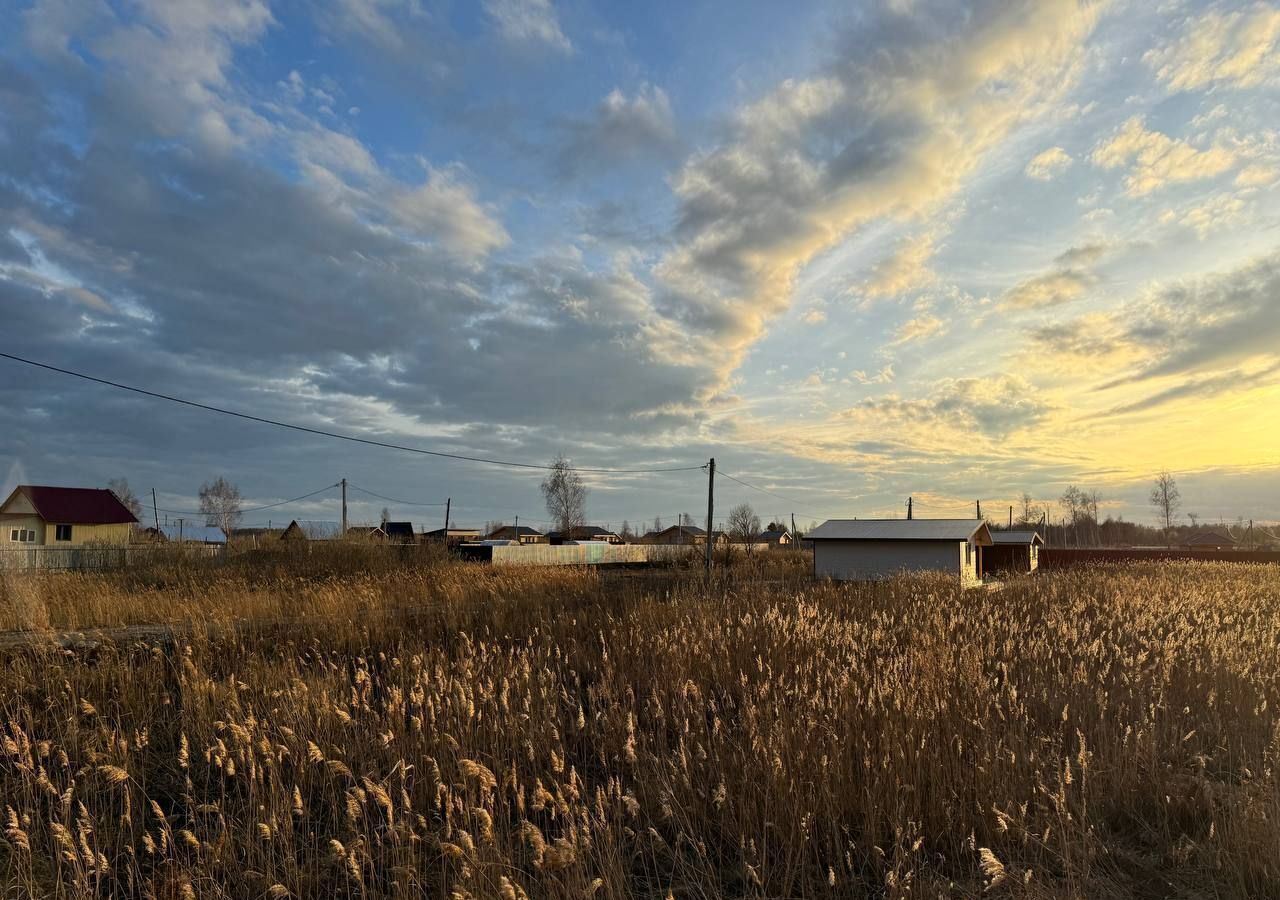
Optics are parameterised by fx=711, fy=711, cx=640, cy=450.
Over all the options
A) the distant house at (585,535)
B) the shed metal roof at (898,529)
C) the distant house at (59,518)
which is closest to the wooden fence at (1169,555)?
the shed metal roof at (898,529)

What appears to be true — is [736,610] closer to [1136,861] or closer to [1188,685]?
[1188,685]

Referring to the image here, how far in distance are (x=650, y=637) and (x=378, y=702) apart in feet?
9.54

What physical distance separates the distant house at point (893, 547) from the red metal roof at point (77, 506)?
1803 inches

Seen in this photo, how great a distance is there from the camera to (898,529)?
31531mm

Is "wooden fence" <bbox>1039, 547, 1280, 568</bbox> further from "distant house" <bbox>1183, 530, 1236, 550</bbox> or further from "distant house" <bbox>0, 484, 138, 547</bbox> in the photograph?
"distant house" <bbox>0, 484, 138, 547</bbox>

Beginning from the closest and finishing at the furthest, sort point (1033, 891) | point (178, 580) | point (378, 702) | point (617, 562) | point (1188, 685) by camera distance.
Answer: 1. point (1033, 891)
2. point (378, 702)
3. point (1188, 685)
4. point (178, 580)
5. point (617, 562)

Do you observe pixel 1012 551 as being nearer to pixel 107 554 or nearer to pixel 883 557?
pixel 883 557

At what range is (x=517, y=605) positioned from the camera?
12297mm

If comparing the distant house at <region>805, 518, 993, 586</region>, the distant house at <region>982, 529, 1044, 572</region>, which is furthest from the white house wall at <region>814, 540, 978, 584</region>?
the distant house at <region>982, 529, 1044, 572</region>

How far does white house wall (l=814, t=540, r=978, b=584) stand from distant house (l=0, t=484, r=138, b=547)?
1628 inches

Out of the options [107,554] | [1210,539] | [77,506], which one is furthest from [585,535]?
[1210,539]

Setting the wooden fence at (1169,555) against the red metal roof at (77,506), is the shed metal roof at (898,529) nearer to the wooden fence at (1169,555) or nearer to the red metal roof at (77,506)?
the wooden fence at (1169,555)

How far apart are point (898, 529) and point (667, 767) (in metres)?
29.1

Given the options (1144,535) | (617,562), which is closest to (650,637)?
(617,562)
